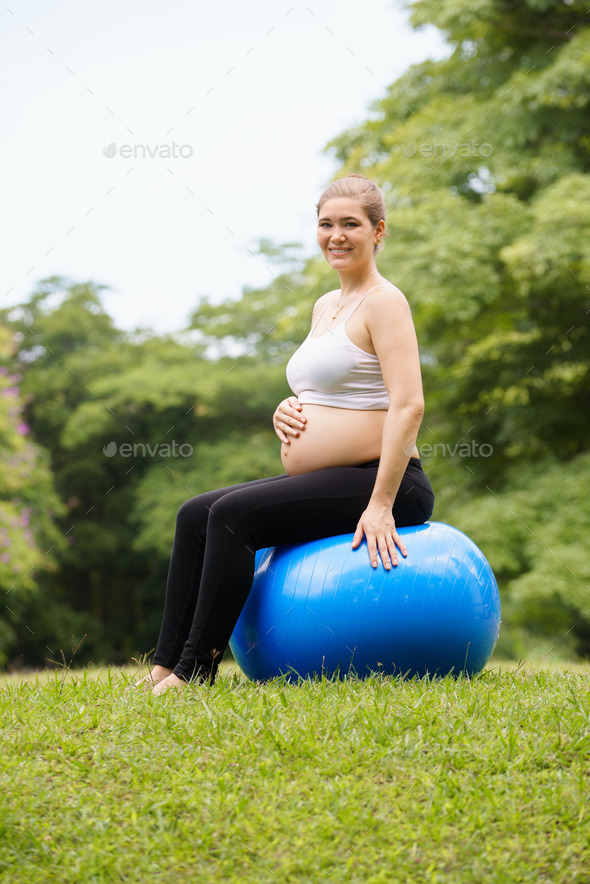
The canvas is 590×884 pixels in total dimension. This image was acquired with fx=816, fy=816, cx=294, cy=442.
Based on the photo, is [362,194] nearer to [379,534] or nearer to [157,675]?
[379,534]

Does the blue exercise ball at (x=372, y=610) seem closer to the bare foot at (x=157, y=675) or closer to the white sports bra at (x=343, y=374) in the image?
the bare foot at (x=157, y=675)

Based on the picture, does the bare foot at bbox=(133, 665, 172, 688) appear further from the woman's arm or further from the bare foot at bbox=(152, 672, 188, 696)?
the woman's arm

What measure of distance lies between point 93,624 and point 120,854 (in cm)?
1586

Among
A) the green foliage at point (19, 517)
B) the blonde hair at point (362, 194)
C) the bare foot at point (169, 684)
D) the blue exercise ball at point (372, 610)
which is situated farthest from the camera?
the green foliage at point (19, 517)

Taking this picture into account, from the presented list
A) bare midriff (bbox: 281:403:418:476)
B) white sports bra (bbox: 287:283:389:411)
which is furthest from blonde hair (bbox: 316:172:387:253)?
bare midriff (bbox: 281:403:418:476)

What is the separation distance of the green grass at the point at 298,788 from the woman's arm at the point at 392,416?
1.98 feet

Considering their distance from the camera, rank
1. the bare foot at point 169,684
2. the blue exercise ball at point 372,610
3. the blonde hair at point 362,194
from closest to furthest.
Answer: the bare foot at point 169,684 → the blue exercise ball at point 372,610 → the blonde hair at point 362,194

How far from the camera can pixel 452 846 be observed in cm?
210

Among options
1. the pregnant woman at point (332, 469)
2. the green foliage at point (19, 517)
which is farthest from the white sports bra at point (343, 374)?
the green foliage at point (19, 517)

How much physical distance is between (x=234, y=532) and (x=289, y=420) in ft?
2.02

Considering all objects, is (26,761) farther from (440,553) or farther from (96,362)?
(96,362)

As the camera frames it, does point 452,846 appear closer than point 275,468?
Yes

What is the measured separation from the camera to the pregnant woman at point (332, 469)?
314cm

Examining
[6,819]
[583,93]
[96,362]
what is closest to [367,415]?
[6,819]
